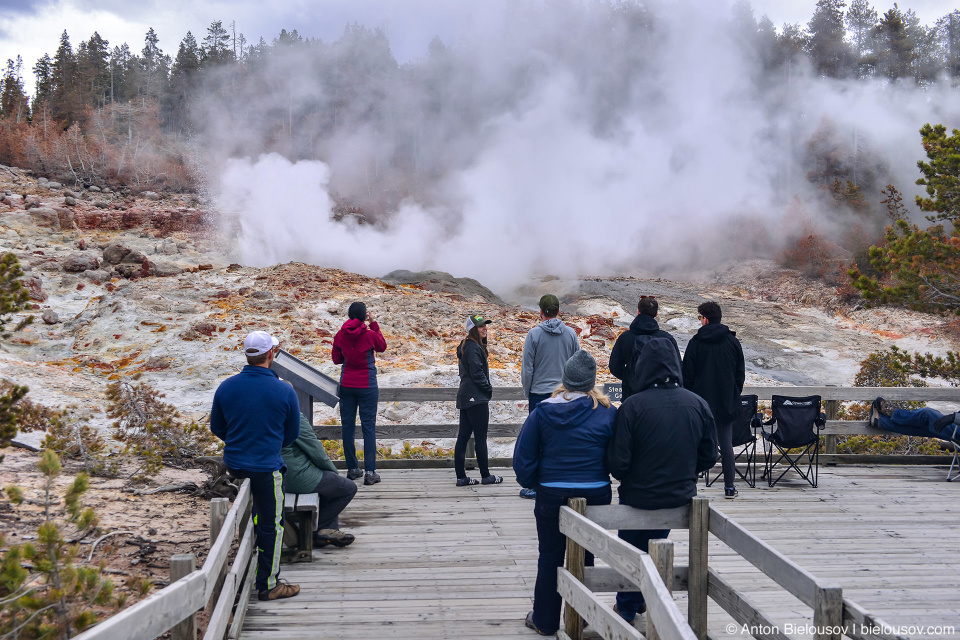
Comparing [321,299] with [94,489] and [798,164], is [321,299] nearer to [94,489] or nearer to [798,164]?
[94,489]

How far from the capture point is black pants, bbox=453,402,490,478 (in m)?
6.54

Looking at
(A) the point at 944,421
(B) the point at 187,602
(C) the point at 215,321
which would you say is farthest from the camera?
(C) the point at 215,321

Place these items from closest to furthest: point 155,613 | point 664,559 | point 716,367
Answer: point 155,613 → point 664,559 → point 716,367

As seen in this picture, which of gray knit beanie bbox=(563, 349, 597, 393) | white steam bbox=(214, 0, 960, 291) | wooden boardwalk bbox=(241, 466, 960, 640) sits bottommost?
wooden boardwalk bbox=(241, 466, 960, 640)

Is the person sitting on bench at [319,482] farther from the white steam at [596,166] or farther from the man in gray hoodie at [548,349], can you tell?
the white steam at [596,166]

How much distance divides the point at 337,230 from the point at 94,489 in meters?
31.9

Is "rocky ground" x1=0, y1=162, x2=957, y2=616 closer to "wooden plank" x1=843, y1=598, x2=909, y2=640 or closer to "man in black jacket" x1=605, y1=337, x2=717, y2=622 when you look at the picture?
"man in black jacket" x1=605, y1=337, x2=717, y2=622

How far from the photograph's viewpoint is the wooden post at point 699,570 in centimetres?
341

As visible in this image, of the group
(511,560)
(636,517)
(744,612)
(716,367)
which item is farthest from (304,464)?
(716,367)

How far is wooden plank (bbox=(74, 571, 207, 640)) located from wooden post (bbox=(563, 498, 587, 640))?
5.54ft

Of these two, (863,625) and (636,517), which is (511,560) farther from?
(863,625)

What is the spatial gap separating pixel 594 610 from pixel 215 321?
1846cm

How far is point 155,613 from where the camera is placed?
2311 millimetres

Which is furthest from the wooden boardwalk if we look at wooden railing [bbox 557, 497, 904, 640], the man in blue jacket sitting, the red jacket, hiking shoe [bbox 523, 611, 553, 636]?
the red jacket
